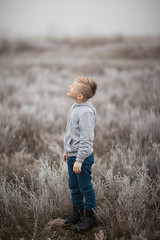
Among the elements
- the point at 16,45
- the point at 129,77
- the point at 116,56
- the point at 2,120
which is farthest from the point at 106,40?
Answer: the point at 2,120

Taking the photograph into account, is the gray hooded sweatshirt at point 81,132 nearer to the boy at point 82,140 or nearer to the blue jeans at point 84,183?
the boy at point 82,140

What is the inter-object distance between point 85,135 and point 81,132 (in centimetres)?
5

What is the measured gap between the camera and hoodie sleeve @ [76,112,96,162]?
5.38 feet

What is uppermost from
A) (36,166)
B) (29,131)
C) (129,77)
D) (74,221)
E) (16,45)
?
(16,45)

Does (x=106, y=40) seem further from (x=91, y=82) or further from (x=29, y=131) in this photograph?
(x=91, y=82)

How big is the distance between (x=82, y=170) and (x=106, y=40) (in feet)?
107

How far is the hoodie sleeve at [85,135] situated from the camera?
1.64 metres

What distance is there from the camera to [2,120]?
4594mm

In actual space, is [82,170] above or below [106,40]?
below

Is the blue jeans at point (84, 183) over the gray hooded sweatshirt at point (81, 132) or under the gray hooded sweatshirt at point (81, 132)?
under

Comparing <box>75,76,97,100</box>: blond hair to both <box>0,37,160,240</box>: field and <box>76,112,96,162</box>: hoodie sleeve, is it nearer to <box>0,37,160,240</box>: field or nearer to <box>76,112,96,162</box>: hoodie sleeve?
<box>76,112,96,162</box>: hoodie sleeve

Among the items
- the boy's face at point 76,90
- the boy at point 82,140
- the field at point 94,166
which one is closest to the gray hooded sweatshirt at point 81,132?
the boy at point 82,140

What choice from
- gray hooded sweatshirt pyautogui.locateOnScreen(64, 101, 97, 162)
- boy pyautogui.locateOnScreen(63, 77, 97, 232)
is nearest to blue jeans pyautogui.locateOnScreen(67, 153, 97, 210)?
boy pyautogui.locateOnScreen(63, 77, 97, 232)

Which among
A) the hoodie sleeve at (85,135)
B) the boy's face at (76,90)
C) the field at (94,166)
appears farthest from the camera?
the field at (94,166)
